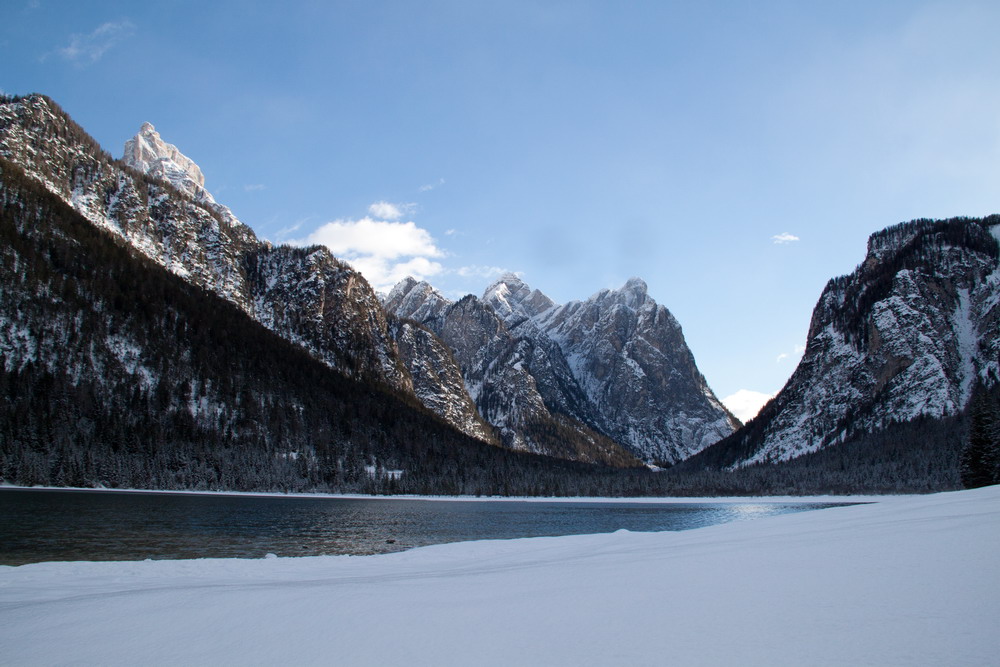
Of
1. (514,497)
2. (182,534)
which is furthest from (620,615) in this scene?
(514,497)

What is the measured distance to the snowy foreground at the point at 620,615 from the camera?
6766 mm

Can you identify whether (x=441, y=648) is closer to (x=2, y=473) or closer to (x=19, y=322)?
(x=2, y=473)

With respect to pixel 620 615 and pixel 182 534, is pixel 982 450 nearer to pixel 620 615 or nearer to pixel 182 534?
pixel 620 615

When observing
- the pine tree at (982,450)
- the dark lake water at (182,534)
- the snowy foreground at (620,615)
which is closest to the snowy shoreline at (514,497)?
the pine tree at (982,450)

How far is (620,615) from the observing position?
28.8ft

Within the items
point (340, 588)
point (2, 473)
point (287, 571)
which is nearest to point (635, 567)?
point (340, 588)

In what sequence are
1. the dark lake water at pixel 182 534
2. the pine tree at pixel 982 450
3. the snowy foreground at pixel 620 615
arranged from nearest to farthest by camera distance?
the snowy foreground at pixel 620 615 → the dark lake water at pixel 182 534 → the pine tree at pixel 982 450

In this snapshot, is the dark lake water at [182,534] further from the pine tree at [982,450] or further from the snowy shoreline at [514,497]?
the pine tree at [982,450]

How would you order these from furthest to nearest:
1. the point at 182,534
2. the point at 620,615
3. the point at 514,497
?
the point at 514,497
the point at 182,534
the point at 620,615

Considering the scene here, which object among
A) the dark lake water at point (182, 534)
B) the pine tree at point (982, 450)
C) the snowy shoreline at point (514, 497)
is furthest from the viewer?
the snowy shoreline at point (514, 497)

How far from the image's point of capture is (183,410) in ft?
549

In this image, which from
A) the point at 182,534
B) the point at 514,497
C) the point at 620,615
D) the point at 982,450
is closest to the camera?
the point at 620,615

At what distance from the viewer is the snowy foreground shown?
677cm

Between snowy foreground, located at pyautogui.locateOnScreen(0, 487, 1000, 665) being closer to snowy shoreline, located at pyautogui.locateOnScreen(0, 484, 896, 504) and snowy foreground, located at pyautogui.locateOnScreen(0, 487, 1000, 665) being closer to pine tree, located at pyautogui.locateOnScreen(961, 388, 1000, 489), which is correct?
pine tree, located at pyautogui.locateOnScreen(961, 388, 1000, 489)
